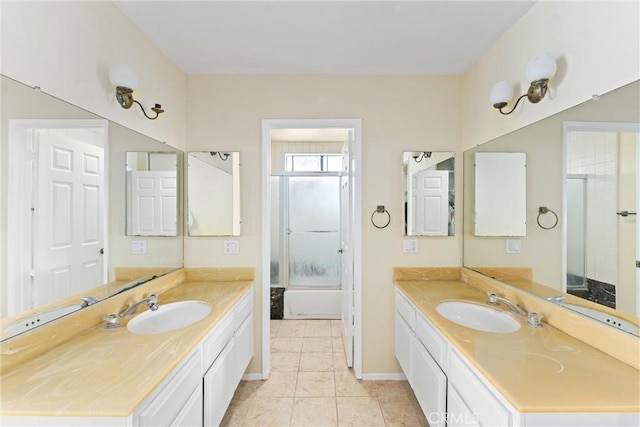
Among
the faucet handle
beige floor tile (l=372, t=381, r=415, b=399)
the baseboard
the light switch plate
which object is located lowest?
beige floor tile (l=372, t=381, r=415, b=399)

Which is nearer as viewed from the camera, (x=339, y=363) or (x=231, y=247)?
(x=231, y=247)

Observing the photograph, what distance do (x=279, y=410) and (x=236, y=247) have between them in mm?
1173

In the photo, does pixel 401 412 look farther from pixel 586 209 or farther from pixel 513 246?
pixel 586 209

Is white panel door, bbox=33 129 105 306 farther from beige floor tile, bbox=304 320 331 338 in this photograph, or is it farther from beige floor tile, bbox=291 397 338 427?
beige floor tile, bbox=304 320 331 338

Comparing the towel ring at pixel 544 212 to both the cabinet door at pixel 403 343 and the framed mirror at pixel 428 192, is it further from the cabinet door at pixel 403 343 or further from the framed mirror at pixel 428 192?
the cabinet door at pixel 403 343

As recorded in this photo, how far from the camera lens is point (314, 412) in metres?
2.01

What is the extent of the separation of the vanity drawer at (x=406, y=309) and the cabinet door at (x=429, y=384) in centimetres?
13

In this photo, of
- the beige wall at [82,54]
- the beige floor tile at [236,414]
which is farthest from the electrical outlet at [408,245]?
the beige wall at [82,54]

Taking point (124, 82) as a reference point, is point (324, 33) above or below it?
above

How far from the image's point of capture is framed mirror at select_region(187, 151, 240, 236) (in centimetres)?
236

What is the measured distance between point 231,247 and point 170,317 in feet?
2.35

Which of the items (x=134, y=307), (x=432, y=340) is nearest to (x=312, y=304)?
(x=432, y=340)

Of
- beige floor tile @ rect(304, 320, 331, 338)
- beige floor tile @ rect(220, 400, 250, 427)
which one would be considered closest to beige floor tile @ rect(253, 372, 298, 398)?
beige floor tile @ rect(220, 400, 250, 427)

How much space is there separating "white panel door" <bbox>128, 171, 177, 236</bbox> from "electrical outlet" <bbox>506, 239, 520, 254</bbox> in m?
2.28
